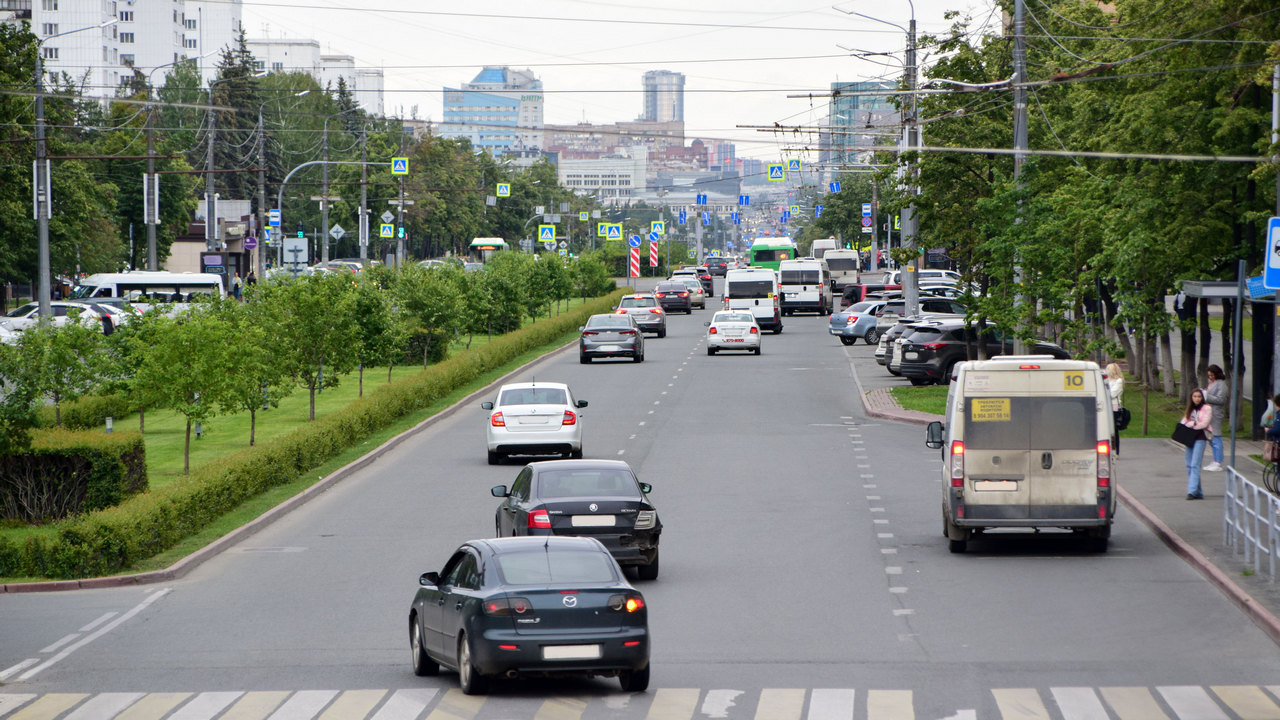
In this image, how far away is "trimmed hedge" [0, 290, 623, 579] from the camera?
1830 centimetres

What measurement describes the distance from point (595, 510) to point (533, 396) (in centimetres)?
1176

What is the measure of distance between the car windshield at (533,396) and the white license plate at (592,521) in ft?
37.4

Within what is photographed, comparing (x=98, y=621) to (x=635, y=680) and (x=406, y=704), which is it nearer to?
(x=406, y=704)

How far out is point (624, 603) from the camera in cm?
1140

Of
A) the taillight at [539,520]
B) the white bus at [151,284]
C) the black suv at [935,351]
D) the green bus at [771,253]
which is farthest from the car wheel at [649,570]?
the green bus at [771,253]

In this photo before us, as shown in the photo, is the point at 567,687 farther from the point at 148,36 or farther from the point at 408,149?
the point at 148,36

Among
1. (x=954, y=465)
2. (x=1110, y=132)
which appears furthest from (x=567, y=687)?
(x=1110, y=132)

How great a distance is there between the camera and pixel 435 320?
4822 centimetres

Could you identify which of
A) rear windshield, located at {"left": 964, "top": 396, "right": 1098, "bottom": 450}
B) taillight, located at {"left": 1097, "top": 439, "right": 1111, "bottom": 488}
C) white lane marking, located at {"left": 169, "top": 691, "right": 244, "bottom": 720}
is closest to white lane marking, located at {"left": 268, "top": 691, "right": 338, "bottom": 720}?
white lane marking, located at {"left": 169, "top": 691, "right": 244, "bottom": 720}

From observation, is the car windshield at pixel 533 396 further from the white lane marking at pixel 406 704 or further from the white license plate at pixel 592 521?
the white lane marking at pixel 406 704

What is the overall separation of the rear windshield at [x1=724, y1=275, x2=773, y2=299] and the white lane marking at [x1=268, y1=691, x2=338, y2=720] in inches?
2122

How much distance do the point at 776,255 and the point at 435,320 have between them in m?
44.7

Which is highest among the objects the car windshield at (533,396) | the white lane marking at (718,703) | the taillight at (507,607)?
the taillight at (507,607)

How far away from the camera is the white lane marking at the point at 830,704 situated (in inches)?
437
